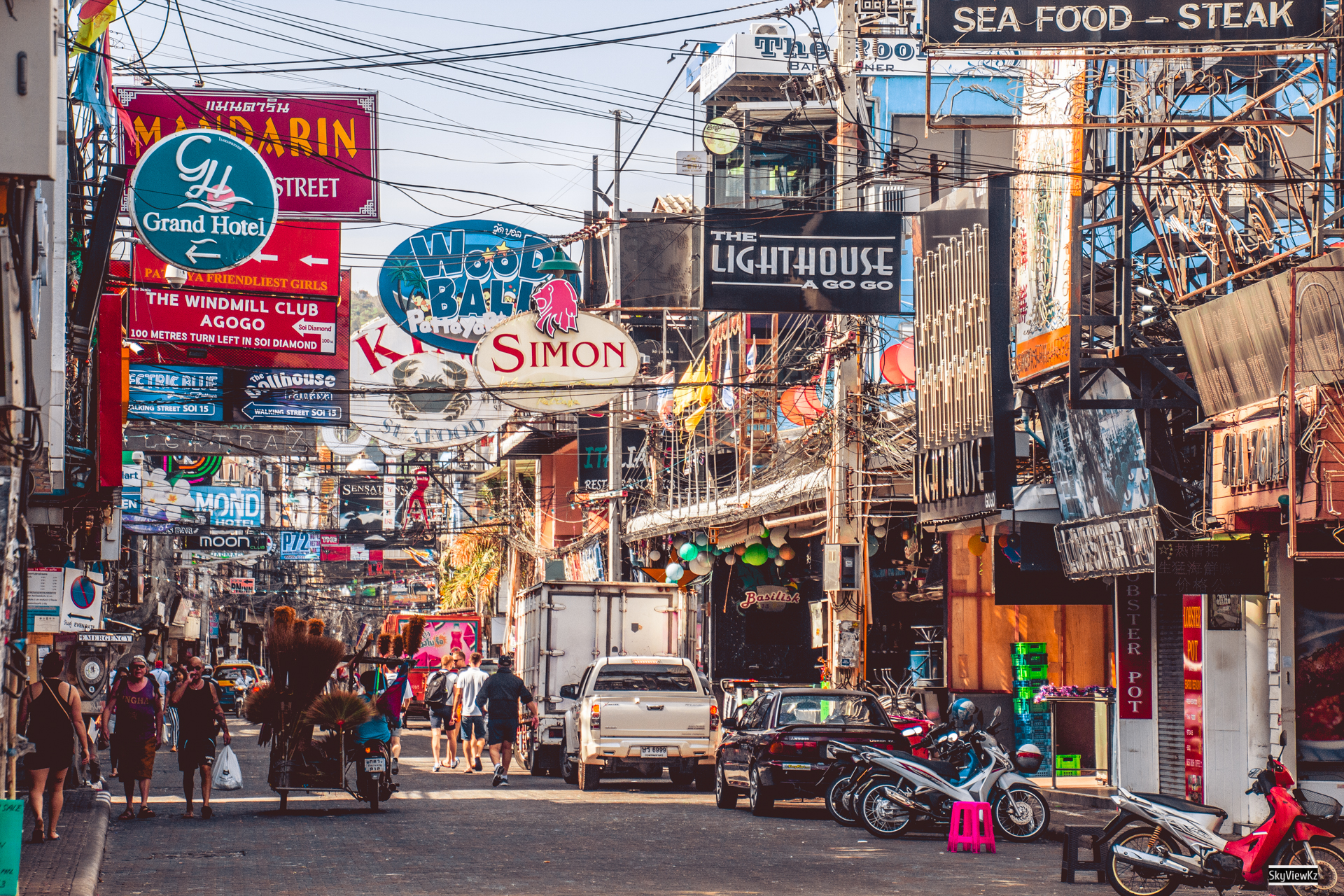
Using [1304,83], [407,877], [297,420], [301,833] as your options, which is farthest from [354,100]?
[1304,83]

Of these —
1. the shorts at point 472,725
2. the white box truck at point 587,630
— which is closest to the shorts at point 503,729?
the shorts at point 472,725

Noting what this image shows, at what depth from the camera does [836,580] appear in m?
24.5

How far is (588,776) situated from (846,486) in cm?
552

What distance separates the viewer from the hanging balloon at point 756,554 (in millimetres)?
34094

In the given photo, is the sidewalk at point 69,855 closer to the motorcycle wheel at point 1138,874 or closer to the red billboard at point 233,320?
the red billboard at point 233,320

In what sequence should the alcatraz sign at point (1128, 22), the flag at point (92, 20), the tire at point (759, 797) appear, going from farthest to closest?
the tire at point (759, 797), the flag at point (92, 20), the alcatraz sign at point (1128, 22)

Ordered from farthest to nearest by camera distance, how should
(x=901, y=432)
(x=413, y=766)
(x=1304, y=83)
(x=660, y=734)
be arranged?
(x=413, y=766), (x=901, y=432), (x=660, y=734), (x=1304, y=83)

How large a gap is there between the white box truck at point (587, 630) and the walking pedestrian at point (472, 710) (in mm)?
864

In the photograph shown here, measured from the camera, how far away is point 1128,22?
539 inches

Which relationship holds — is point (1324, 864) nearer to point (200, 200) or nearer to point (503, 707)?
point (200, 200)

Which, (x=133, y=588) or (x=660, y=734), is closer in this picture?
(x=660, y=734)

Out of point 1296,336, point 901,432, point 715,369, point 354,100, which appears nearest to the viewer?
point 1296,336

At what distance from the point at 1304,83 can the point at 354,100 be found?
38.8 ft

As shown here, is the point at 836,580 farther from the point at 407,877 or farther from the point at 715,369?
the point at 715,369
